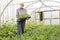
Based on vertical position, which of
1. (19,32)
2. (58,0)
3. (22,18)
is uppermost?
(58,0)

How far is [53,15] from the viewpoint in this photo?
1048cm

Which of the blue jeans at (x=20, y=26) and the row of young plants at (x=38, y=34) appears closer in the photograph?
the row of young plants at (x=38, y=34)

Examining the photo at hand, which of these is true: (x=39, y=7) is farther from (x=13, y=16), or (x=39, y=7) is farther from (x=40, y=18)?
A: (x=13, y=16)

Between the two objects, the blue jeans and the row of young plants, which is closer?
the row of young plants

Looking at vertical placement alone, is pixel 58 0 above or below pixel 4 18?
above

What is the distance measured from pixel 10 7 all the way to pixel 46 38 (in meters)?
5.35

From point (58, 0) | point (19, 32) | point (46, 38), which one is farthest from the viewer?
point (58, 0)

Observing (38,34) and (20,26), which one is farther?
(20,26)

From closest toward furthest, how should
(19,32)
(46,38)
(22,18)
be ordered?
1. (46,38)
2. (22,18)
3. (19,32)

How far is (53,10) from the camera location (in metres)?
10.4

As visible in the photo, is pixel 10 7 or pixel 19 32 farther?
pixel 10 7

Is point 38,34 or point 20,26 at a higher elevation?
point 20,26

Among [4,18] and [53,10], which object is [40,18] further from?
[4,18]

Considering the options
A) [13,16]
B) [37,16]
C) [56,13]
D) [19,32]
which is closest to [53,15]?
[56,13]
